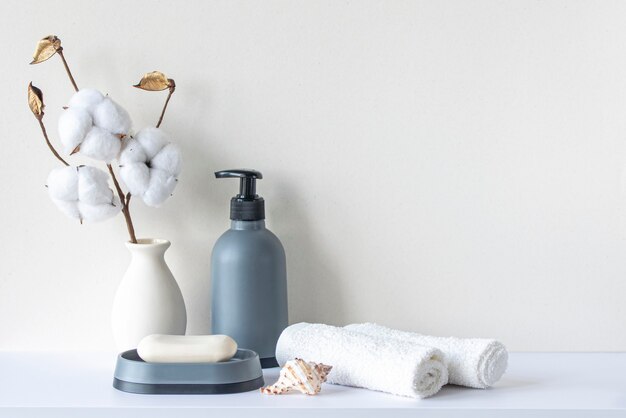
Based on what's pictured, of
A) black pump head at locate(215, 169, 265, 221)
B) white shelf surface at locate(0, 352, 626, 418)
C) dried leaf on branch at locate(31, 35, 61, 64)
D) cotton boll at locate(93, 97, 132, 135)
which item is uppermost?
dried leaf on branch at locate(31, 35, 61, 64)

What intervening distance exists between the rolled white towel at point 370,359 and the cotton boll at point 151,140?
0.85ft

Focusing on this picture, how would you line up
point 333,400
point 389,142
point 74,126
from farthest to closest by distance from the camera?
point 389,142 → point 74,126 → point 333,400

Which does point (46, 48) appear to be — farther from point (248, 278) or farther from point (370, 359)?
point (370, 359)

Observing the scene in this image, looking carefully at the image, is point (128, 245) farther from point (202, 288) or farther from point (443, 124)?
point (443, 124)

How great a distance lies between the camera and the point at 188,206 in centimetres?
107

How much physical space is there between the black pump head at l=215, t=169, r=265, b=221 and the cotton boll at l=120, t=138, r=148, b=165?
3.4 inches

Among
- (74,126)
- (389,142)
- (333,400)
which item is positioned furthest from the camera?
(389,142)

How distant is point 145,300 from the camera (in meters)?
0.97

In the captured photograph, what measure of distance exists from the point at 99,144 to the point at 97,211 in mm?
78

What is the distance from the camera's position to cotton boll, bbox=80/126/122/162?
0.95 m

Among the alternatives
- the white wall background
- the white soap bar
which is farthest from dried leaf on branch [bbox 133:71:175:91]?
the white soap bar

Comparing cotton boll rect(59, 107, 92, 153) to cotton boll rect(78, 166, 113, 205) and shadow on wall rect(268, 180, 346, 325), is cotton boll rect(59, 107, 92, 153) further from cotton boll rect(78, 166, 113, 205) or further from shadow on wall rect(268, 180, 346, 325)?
shadow on wall rect(268, 180, 346, 325)

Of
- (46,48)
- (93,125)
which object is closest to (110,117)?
(93,125)

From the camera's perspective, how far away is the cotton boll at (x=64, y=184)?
3.15 feet
